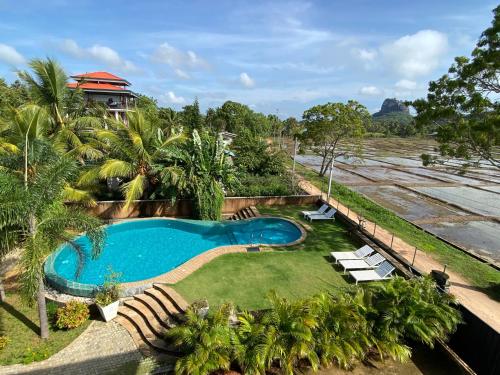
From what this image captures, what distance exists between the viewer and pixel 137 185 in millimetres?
15164

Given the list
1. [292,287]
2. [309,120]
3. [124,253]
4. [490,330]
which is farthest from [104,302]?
[309,120]

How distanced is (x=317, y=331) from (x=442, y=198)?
21505 millimetres

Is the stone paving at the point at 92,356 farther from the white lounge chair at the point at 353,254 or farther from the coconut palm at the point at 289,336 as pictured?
the white lounge chair at the point at 353,254

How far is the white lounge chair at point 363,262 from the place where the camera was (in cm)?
1125

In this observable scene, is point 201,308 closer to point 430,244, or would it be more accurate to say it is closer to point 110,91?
point 430,244

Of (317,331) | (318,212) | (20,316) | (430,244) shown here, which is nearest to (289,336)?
(317,331)

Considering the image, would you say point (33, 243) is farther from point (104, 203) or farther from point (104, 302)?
point (104, 203)

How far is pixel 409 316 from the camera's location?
7461 mm

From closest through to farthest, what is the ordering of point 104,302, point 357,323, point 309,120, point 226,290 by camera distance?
point 357,323
point 104,302
point 226,290
point 309,120

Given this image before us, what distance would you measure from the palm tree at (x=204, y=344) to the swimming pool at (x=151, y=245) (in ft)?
14.2

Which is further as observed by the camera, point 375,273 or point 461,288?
point 375,273

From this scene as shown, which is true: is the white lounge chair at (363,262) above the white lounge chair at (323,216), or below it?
below

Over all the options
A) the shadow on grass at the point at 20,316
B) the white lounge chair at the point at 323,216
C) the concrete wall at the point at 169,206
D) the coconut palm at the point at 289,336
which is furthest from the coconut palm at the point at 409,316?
the concrete wall at the point at 169,206

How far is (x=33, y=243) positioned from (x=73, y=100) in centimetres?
1308
